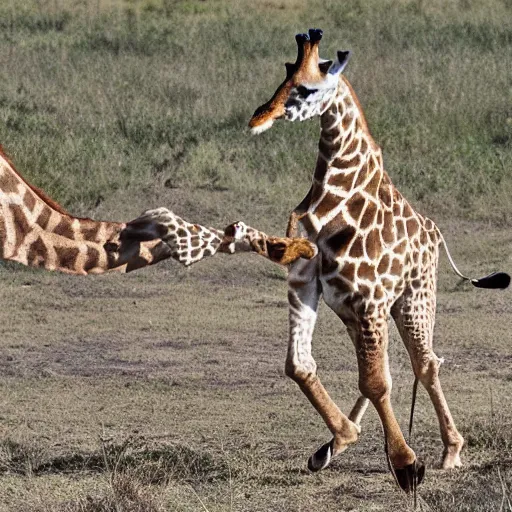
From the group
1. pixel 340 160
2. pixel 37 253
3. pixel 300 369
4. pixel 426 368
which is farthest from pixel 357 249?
pixel 37 253

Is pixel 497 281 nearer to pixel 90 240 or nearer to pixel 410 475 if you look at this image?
pixel 410 475

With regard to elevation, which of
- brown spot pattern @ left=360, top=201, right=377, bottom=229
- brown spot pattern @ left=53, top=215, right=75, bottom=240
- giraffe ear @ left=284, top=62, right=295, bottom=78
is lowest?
brown spot pattern @ left=360, top=201, right=377, bottom=229

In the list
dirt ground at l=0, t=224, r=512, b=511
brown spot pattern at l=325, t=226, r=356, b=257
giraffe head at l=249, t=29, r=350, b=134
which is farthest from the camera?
dirt ground at l=0, t=224, r=512, b=511

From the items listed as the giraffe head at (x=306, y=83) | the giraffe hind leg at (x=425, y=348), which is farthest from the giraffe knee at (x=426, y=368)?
the giraffe head at (x=306, y=83)

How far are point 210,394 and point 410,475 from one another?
2749 mm

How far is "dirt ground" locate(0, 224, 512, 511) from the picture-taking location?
6852 millimetres

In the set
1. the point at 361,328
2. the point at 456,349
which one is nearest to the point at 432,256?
the point at 361,328

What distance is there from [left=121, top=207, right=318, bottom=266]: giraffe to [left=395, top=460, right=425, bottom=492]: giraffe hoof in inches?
56.6

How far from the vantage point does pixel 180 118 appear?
53.4 feet

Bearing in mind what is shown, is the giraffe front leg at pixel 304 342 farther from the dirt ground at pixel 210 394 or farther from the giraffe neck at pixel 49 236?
the giraffe neck at pixel 49 236

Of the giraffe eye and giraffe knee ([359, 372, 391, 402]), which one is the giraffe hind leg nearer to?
giraffe knee ([359, 372, 391, 402])

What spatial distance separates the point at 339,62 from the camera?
19.5 ft

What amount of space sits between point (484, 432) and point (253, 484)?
1.32 meters

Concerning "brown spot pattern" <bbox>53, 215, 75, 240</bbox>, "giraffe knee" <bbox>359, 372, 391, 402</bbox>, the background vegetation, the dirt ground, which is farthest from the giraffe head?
the background vegetation
